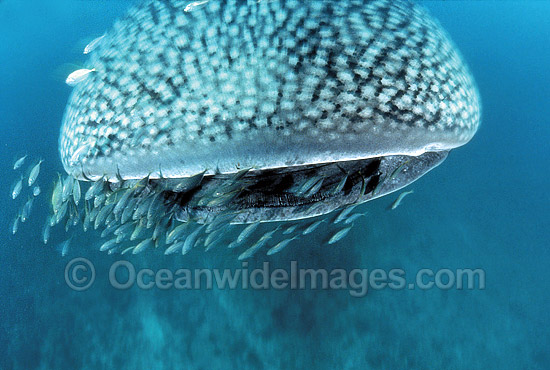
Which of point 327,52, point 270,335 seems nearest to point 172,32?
point 327,52

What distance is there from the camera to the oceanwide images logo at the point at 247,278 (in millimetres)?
5664

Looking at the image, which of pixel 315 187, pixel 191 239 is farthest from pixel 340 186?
pixel 191 239

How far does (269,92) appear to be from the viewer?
5.71 feet

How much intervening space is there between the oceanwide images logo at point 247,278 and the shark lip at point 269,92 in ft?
12.8

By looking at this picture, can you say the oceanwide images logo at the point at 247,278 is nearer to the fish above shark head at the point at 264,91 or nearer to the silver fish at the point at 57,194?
the silver fish at the point at 57,194

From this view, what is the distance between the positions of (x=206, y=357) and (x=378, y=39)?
4913 mm

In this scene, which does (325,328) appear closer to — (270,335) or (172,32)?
(270,335)

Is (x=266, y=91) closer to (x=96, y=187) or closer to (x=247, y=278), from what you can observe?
(x=96, y=187)

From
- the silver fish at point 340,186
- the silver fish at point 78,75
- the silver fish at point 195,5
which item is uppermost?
the silver fish at point 195,5

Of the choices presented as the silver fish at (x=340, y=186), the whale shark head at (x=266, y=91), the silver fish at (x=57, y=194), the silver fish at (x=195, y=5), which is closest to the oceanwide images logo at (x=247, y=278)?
the silver fish at (x=57, y=194)

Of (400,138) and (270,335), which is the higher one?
(400,138)

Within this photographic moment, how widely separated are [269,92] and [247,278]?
4.35 metres

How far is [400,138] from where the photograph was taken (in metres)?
1.84

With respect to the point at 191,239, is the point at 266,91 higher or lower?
higher
